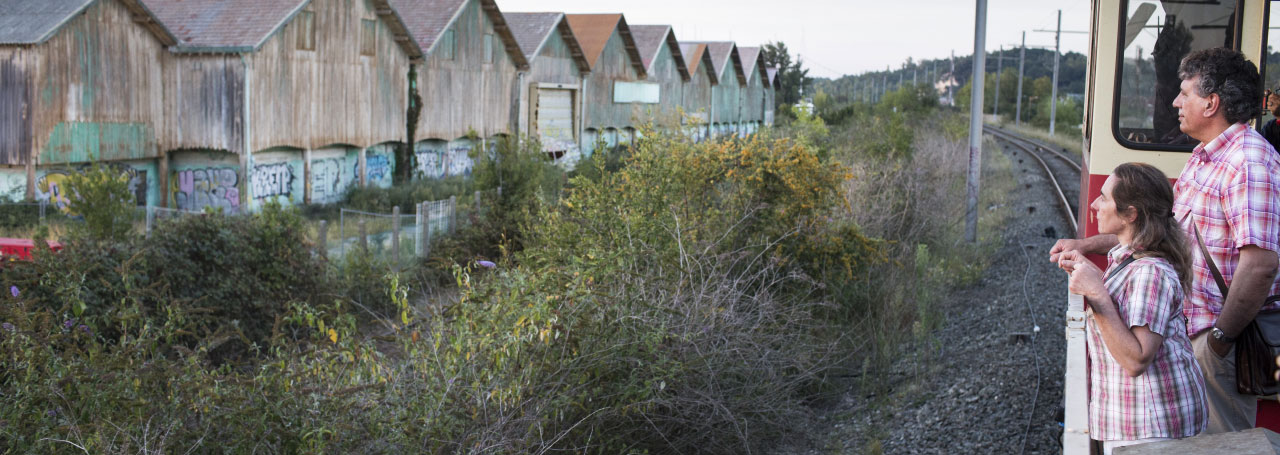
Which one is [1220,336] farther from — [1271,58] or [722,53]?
[722,53]

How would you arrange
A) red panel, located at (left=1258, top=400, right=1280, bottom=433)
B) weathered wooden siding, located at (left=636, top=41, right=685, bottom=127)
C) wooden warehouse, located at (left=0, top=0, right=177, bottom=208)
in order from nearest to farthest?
red panel, located at (left=1258, top=400, right=1280, bottom=433)
wooden warehouse, located at (left=0, top=0, right=177, bottom=208)
weathered wooden siding, located at (left=636, top=41, right=685, bottom=127)

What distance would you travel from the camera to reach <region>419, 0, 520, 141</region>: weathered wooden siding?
28734mm

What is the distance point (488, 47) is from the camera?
1246 inches

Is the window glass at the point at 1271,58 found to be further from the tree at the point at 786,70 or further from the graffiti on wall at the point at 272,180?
the tree at the point at 786,70

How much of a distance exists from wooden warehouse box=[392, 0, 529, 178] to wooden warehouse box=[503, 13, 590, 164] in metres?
0.91

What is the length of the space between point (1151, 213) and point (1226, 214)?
0.65 m

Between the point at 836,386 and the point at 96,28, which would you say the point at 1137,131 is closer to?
the point at 836,386

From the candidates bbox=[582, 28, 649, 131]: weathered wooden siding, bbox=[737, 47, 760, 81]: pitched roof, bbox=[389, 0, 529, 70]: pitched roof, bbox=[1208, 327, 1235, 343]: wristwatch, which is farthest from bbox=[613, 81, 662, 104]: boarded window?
bbox=[1208, 327, 1235, 343]: wristwatch

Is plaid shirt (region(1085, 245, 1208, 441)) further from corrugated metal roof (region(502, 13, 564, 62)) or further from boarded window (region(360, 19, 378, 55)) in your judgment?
corrugated metal roof (region(502, 13, 564, 62))

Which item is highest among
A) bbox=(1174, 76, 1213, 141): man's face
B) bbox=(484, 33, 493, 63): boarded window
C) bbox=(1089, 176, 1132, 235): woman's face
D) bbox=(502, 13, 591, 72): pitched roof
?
bbox=(502, 13, 591, 72): pitched roof

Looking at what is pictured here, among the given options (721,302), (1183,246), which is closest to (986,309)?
(721,302)

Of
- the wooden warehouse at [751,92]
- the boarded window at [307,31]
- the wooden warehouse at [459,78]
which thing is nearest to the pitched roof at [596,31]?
the wooden warehouse at [459,78]

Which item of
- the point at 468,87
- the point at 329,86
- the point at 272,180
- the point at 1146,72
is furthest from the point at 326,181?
the point at 1146,72

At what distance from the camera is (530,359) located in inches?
222
